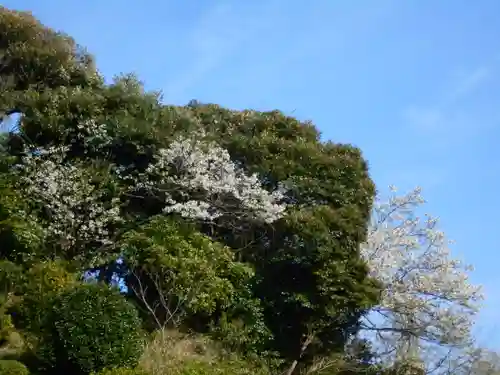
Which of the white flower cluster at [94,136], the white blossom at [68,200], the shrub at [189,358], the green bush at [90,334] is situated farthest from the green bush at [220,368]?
the white flower cluster at [94,136]

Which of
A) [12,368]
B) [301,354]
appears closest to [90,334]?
[12,368]

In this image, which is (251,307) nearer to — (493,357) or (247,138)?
→ (247,138)

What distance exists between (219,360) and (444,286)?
6.17 metres

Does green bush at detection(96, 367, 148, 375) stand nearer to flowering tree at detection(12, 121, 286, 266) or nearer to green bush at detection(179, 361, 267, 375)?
green bush at detection(179, 361, 267, 375)

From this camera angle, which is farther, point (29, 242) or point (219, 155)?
point (219, 155)

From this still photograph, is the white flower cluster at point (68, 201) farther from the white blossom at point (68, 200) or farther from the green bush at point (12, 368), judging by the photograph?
the green bush at point (12, 368)

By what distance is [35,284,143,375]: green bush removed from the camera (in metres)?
11.8

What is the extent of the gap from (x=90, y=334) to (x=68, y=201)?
15.0 feet

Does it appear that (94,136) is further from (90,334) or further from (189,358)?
(90,334)

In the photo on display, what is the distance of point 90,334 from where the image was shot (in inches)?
465

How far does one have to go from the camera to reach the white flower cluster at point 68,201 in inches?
616

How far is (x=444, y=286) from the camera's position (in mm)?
17484

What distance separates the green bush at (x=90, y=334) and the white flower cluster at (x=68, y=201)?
3.61m

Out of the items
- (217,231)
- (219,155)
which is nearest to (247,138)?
(219,155)
